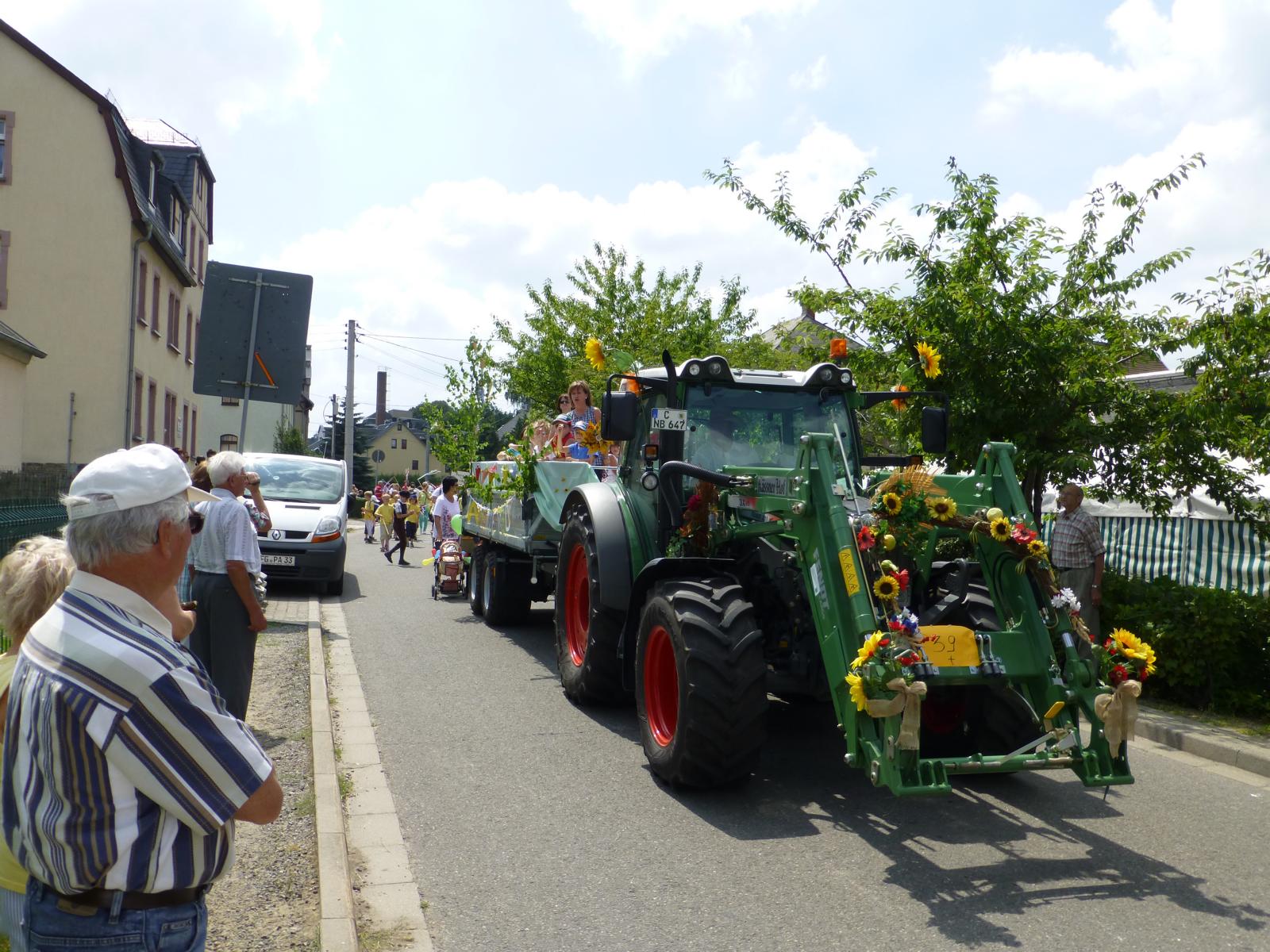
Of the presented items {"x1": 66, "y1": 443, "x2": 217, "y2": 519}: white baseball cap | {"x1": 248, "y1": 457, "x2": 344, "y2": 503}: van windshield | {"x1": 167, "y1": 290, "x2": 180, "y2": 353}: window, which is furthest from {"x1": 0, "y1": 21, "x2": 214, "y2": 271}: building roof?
{"x1": 66, "y1": 443, "x2": 217, "y2": 519}: white baseball cap

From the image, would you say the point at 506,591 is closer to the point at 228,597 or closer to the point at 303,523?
the point at 303,523

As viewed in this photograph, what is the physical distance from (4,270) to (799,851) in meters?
23.5

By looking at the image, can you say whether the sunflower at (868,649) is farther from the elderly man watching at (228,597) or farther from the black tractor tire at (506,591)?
the black tractor tire at (506,591)

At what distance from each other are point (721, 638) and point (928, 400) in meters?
4.95

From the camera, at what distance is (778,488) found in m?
6.09

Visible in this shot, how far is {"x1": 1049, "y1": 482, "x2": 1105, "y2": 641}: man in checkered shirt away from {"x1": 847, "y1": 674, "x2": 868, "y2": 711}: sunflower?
218 inches

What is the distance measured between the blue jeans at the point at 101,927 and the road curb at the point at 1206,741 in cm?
664

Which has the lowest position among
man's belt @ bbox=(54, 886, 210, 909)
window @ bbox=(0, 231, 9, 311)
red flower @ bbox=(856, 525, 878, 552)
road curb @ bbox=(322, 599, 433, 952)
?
road curb @ bbox=(322, 599, 433, 952)

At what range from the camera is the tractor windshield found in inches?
283

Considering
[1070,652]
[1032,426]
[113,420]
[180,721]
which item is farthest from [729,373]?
[113,420]

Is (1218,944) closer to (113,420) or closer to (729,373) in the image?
(729,373)

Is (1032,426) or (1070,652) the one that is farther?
(1032,426)

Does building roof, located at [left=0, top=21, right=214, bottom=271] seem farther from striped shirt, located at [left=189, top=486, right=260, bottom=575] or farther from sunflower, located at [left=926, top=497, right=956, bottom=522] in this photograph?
sunflower, located at [left=926, top=497, right=956, bottom=522]

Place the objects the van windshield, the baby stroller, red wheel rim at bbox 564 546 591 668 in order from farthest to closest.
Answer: the van windshield, the baby stroller, red wheel rim at bbox 564 546 591 668
